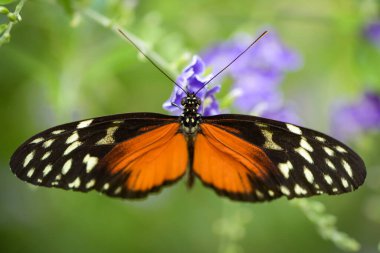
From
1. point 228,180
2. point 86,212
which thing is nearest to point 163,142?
point 228,180

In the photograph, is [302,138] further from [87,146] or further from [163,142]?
[87,146]

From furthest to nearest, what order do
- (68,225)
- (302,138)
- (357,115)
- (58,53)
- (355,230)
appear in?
(355,230) < (68,225) < (357,115) < (58,53) < (302,138)

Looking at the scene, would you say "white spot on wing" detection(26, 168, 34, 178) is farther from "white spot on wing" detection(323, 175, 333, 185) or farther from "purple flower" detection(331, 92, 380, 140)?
"purple flower" detection(331, 92, 380, 140)

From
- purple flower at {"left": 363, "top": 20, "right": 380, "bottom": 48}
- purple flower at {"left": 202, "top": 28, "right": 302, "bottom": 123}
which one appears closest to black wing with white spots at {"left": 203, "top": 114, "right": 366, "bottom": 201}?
purple flower at {"left": 202, "top": 28, "right": 302, "bottom": 123}

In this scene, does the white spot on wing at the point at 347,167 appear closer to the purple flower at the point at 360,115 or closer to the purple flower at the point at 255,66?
the purple flower at the point at 255,66

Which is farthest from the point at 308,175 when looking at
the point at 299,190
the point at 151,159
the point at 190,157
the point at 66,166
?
the point at 66,166
